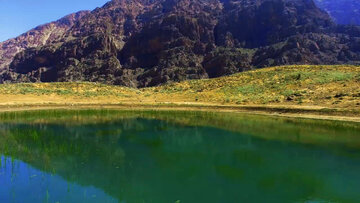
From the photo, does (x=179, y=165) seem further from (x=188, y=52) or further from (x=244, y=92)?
(x=188, y=52)

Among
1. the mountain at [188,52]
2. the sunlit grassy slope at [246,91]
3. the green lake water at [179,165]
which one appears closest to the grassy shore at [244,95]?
the sunlit grassy slope at [246,91]

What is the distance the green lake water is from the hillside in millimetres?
19683

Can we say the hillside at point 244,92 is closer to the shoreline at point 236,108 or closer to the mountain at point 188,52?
the shoreline at point 236,108

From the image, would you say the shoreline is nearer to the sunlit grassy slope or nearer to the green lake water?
the sunlit grassy slope

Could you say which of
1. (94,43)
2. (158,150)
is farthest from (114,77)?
(158,150)

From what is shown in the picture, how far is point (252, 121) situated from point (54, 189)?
27.9 m

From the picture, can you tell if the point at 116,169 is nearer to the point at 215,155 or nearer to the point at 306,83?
the point at 215,155

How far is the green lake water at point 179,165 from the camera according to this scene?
44.6ft

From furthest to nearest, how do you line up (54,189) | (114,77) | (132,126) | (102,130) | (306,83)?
1. (114,77)
2. (306,83)
3. (132,126)
4. (102,130)
5. (54,189)

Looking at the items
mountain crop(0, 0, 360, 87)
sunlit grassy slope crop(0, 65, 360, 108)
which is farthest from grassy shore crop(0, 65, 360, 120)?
mountain crop(0, 0, 360, 87)

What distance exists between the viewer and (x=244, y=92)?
204ft

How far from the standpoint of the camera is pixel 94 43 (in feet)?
609

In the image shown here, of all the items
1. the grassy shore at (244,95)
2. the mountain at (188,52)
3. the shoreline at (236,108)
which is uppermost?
the mountain at (188,52)

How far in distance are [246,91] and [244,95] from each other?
8.84ft
